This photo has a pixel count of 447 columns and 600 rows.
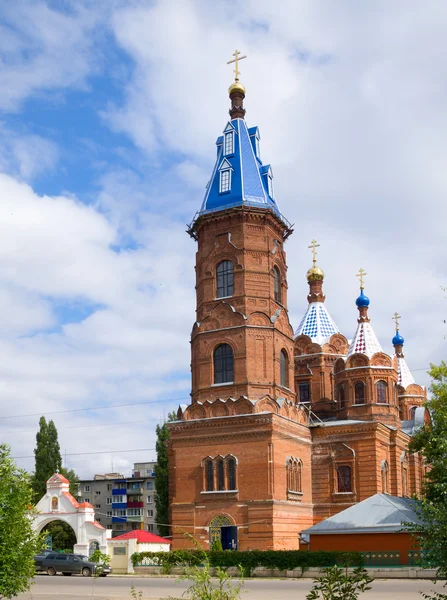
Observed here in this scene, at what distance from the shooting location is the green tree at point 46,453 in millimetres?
48188

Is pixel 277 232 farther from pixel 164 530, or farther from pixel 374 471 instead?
pixel 164 530

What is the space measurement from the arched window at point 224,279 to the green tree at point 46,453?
19.0m

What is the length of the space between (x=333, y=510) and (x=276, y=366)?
808cm

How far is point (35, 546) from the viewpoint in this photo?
1283cm

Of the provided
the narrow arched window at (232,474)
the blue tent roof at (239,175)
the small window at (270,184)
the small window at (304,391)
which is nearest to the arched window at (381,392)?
the small window at (304,391)

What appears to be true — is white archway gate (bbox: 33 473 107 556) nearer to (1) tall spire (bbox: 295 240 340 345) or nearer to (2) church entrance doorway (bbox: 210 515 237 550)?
(2) church entrance doorway (bbox: 210 515 237 550)

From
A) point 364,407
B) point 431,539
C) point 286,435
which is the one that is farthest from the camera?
point 364,407

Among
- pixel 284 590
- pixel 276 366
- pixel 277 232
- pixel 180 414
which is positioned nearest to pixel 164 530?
pixel 180 414

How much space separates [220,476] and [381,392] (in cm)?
1241

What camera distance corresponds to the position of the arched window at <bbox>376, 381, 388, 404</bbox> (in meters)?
42.0

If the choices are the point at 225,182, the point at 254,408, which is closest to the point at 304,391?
the point at 254,408

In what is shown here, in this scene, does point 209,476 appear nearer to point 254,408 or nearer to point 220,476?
point 220,476

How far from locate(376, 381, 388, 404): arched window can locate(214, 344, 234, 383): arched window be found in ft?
35.1

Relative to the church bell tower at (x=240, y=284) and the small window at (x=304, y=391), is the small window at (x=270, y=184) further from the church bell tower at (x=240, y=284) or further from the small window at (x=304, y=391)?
the small window at (x=304, y=391)
